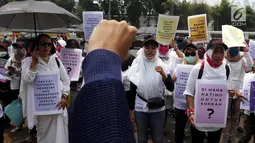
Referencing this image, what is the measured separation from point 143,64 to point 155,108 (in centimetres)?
65

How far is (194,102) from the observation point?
327cm

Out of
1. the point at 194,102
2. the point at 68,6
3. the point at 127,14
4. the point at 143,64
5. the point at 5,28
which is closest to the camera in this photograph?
the point at 194,102

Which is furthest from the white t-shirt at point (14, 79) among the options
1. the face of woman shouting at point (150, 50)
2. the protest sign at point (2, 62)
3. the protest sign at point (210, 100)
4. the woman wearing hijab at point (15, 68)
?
the protest sign at point (210, 100)

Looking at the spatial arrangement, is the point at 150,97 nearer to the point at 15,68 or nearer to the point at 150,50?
the point at 150,50

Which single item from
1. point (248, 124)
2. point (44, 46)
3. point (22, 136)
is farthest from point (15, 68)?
point (248, 124)

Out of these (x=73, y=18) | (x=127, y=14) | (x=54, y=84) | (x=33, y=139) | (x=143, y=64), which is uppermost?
(x=127, y=14)

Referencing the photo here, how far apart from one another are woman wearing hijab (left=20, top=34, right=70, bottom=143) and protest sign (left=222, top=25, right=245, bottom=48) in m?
2.34

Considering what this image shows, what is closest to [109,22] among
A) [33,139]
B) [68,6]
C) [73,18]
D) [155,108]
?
[155,108]

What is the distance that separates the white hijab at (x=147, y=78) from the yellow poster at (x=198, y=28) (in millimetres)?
1049

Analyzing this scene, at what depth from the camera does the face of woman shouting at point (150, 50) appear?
383 centimetres

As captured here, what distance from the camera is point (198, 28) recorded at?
4.48 m

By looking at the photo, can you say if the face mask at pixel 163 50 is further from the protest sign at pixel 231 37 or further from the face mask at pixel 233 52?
the protest sign at pixel 231 37

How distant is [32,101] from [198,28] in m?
2.87

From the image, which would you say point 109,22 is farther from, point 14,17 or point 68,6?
point 68,6
